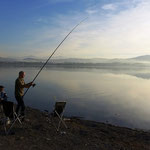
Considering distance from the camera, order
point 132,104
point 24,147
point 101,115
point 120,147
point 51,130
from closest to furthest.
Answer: point 24,147
point 120,147
point 51,130
point 101,115
point 132,104

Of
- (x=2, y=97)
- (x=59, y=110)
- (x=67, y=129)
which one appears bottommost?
(x=67, y=129)

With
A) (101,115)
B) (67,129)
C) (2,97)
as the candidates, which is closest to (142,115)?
(101,115)

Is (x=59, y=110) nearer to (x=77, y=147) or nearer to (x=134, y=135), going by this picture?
(x=77, y=147)

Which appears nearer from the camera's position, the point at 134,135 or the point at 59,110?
the point at 59,110

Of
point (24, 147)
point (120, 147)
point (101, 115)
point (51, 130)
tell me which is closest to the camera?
point (24, 147)

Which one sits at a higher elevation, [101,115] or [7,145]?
[7,145]

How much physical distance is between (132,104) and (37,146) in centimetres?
1140

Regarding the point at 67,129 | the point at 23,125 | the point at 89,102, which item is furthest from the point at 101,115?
the point at 23,125

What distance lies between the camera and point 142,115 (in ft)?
41.7

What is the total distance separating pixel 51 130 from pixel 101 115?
591 cm

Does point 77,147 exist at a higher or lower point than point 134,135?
higher

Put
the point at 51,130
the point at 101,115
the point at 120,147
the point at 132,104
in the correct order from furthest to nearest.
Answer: the point at 132,104, the point at 101,115, the point at 51,130, the point at 120,147

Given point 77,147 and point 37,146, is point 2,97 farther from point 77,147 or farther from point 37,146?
point 77,147

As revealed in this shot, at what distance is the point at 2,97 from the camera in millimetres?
7277
